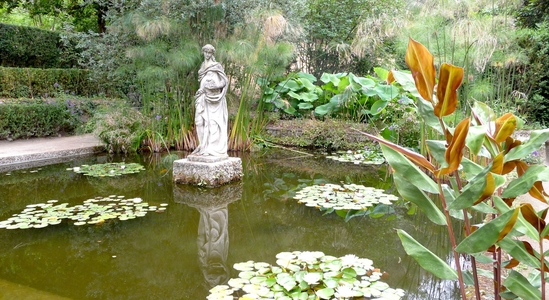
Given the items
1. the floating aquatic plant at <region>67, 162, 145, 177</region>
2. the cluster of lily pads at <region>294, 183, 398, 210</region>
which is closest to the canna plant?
the cluster of lily pads at <region>294, 183, 398, 210</region>

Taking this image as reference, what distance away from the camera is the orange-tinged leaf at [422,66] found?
3.46 ft

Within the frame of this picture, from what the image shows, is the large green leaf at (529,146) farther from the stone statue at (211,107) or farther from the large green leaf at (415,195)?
the stone statue at (211,107)

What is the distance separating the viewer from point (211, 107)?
5.46 m

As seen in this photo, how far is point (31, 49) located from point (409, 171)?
538 inches

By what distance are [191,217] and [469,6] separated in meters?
4.17

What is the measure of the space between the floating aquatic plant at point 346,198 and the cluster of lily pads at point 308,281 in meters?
1.30

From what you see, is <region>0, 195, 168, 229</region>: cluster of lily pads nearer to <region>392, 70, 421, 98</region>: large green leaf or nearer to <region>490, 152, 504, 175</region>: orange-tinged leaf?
<region>392, 70, 421, 98</region>: large green leaf

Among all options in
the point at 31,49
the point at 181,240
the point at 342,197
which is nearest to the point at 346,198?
the point at 342,197

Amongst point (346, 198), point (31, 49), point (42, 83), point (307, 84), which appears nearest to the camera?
point (346, 198)

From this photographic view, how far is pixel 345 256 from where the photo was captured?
3029 millimetres

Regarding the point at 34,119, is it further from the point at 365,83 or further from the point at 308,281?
the point at 308,281

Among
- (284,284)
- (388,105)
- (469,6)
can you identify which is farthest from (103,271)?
(388,105)

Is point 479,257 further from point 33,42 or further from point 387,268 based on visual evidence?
point 33,42

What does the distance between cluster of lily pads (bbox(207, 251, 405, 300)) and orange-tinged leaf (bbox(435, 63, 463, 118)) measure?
1.53 m
